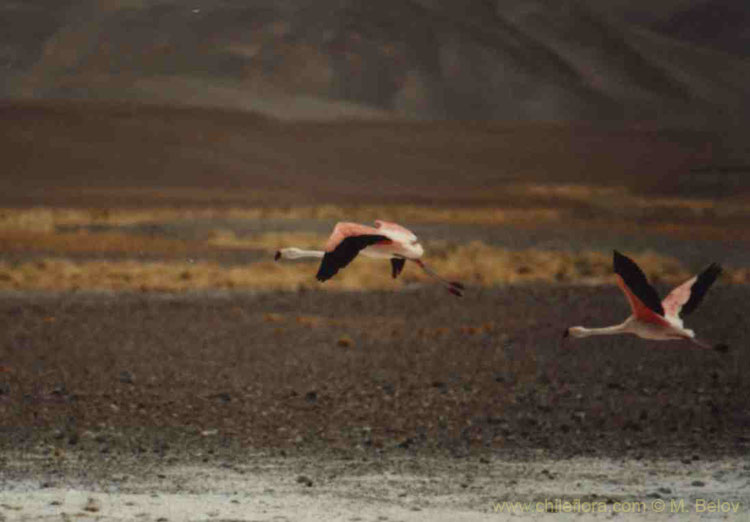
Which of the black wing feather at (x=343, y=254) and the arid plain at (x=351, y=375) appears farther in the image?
the arid plain at (x=351, y=375)

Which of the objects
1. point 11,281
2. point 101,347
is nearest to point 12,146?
point 11,281

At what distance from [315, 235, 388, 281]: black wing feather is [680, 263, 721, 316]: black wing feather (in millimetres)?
1118

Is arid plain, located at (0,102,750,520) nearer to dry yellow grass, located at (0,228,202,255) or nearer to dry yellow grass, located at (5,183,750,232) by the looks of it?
dry yellow grass, located at (0,228,202,255)

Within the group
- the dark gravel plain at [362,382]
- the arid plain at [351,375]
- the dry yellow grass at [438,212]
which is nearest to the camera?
the arid plain at [351,375]

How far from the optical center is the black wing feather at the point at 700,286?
235 inches

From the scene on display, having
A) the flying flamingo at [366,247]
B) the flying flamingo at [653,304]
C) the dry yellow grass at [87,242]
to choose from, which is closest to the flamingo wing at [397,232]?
the flying flamingo at [366,247]

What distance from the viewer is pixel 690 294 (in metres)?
6.08

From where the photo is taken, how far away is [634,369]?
25.8 m

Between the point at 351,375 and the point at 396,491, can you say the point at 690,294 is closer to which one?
the point at 396,491

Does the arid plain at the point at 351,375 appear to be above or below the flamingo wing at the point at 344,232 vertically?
below

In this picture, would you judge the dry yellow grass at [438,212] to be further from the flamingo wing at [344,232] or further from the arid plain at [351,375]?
the flamingo wing at [344,232]

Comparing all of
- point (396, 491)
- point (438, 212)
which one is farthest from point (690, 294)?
point (438, 212)

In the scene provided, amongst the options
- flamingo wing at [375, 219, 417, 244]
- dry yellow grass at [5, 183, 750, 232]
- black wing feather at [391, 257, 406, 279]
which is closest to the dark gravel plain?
black wing feather at [391, 257, 406, 279]

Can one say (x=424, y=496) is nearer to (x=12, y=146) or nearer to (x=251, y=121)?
(x=12, y=146)
